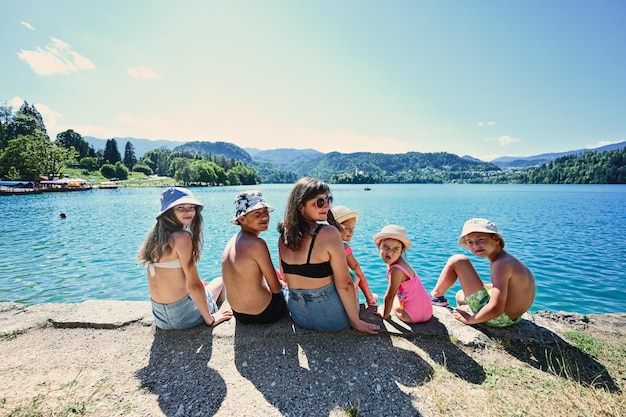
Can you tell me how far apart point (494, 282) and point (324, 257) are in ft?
6.98

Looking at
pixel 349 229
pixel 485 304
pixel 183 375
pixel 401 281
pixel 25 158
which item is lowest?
pixel 183 375

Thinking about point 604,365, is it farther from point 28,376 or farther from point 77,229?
point 77,229

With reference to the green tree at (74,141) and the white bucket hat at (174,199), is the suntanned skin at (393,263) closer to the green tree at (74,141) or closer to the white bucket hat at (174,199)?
the white bucket hat at (174,199)

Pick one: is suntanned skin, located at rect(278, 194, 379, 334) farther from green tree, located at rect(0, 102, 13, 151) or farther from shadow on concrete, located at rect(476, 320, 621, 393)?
green tree, located at rect(0, 102, 13, 151)

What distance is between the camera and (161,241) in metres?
3.44

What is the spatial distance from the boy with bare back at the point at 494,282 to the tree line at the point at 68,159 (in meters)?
79.5

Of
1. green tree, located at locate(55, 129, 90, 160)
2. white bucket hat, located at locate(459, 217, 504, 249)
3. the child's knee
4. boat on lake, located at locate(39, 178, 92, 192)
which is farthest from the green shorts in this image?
green tree, located at locate(55, 129, 90, 160)

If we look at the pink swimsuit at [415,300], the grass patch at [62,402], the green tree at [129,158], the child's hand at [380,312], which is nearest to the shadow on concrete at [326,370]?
the child's hand at [380,312]

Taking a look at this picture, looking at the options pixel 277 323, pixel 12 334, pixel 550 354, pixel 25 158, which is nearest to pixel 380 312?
pixel 277 323

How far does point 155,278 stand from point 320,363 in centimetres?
222

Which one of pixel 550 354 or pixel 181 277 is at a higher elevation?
→ pixel 181 277

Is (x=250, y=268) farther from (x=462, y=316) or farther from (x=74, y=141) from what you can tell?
(x=74, y=141)

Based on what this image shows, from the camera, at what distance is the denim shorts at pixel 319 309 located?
3443mm

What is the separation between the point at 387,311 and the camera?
3.94m
